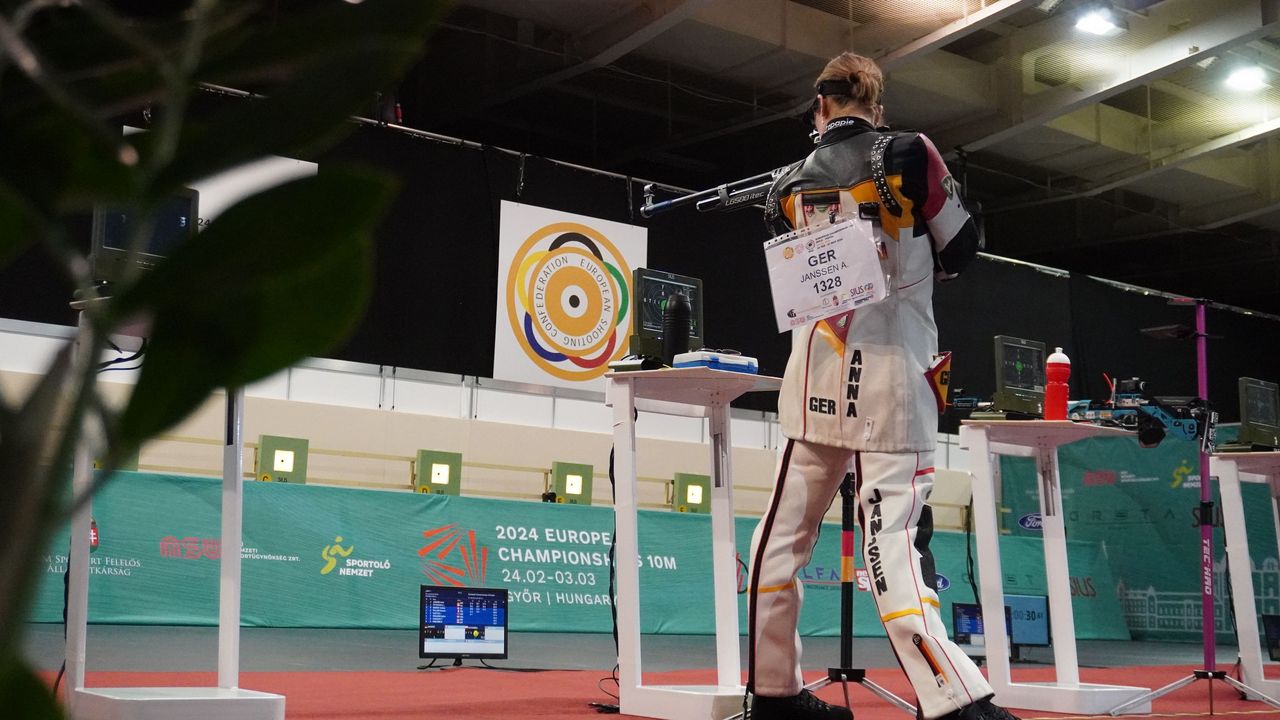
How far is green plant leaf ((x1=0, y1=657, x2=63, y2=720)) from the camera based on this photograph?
0.61 feet

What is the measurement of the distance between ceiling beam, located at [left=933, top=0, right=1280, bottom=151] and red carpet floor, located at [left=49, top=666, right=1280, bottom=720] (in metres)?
4.55

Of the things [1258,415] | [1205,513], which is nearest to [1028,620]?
[1258,415]

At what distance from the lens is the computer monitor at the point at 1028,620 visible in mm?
6715

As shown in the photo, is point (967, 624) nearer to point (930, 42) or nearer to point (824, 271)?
point (930, 42)

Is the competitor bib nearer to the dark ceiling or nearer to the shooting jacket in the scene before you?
the shooting jacket

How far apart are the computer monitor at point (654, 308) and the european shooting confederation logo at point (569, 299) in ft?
16.4

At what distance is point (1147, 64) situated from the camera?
8.06 metres

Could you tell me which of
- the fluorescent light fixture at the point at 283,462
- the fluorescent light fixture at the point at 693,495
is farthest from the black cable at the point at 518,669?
the fluorescent light fixture at the point at 693,495

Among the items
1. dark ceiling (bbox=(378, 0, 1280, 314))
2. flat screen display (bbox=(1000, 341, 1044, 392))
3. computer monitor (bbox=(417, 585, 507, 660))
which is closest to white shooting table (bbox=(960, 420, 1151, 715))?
flat screen display (bbox=(1000, 341, 1044, 392))

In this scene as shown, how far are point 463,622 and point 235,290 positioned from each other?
4.69 metres

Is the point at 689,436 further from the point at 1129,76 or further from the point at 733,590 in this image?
the point at 733,590

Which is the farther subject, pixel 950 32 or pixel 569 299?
pixel 569 299

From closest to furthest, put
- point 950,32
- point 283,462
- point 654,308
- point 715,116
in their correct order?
1. point 654,308
2. point 950,32
3. point 283,462
4. point 715,116

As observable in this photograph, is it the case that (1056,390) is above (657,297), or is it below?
below
